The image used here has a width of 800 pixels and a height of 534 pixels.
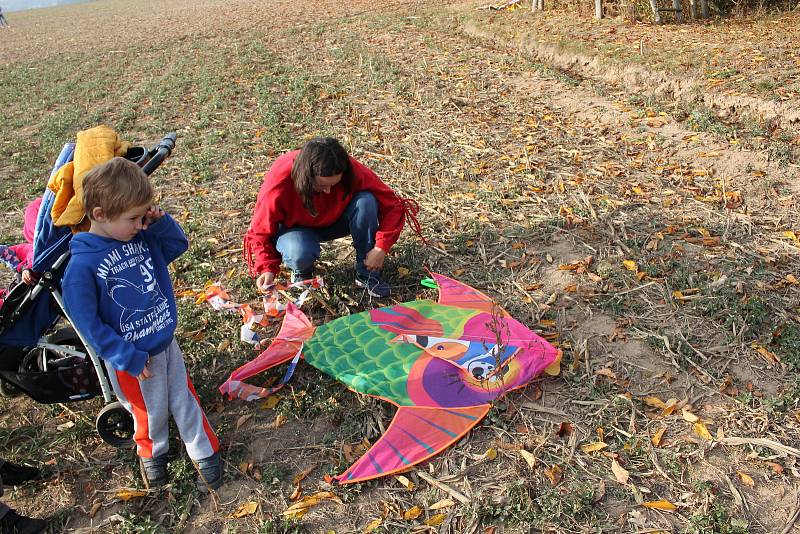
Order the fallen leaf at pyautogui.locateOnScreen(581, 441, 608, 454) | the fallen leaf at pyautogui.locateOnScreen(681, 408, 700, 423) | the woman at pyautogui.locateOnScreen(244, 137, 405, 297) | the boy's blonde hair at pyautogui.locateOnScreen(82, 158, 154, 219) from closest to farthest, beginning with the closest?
the boy's blonde hair at pyautogui.locateOnScreen(82, 158, 154, 219) < the fallen leaf at pyautogui.locateOnScreen(581, 441, 608, 454) < the fallen leaf at pyautogui.locateOnScreen(681, 408, 700, 423) < the woman at pyautogui.locateOnScreen(244, 137, 405, 297)

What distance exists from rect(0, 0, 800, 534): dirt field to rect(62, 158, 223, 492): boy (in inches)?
9.4

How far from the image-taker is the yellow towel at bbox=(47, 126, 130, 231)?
112 inches

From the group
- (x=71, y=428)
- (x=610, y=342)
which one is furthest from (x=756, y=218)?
(x=71, y=428)

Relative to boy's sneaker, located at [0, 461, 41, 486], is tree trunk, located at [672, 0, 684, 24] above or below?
above

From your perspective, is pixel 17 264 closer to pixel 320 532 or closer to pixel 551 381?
pixel 320 532

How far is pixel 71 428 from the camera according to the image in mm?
3420

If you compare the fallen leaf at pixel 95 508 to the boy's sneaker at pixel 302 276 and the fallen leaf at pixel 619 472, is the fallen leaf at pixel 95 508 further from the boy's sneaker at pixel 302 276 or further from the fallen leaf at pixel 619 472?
the fallen leaf at pixel 619 472

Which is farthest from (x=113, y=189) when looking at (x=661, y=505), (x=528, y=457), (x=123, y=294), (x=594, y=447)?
(x=661, y=505)

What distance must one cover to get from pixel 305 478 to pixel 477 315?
1.57 meters

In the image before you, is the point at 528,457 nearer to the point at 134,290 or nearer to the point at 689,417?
the point at 689,417

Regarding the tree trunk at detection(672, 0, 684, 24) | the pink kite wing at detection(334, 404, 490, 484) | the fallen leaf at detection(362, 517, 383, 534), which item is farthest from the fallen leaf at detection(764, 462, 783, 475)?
the tree trunk at detection(672, 0, 684, 24)

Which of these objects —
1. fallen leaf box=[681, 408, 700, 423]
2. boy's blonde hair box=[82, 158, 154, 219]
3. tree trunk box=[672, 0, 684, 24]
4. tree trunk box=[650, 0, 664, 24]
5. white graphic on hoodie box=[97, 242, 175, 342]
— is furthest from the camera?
tree trunk box=[672, 0, 684, 24]

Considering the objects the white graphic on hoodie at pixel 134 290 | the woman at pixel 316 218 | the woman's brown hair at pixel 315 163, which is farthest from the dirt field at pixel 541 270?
the woman's brown hair at pixel 315 163

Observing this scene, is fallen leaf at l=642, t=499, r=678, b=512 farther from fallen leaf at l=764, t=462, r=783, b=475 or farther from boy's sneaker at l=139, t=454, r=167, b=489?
boy's sneaker at l=139, t=454, r=167, b=489
